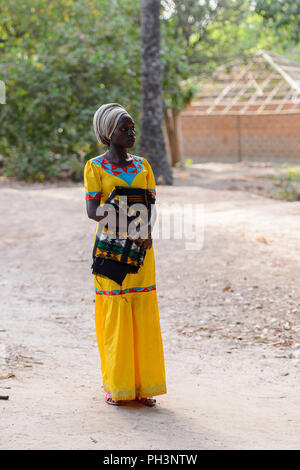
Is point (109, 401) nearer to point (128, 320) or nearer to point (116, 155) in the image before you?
point (128, 320)

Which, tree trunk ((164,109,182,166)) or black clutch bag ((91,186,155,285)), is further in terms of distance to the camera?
tree trunk ((164,109,182,166))

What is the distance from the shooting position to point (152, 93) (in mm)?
13344

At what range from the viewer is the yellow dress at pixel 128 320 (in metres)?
3.83

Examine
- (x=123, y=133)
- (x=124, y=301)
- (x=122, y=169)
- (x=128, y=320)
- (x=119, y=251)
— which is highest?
(x=123, y=133)

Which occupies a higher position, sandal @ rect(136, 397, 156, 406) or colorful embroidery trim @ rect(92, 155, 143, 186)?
colorful embroidery trim @ rect(92, 155, 143, 186)

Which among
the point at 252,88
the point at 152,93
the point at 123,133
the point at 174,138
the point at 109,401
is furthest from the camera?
the point at 252,88

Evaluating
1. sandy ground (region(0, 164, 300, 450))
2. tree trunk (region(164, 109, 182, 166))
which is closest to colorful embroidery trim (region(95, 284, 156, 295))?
sandy ground (region(0, 164, 300, 450))

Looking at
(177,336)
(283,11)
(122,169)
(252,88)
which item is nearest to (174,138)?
(252,88)

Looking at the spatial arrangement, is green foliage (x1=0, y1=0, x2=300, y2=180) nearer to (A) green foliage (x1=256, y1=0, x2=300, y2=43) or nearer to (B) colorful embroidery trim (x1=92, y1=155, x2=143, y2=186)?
(A) green foliage (x1=256, y1=0, x2=300, y2=43)

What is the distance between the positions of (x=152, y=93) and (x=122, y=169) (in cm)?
980

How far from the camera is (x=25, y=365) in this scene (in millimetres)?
4785

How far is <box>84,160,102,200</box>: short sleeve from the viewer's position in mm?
3812

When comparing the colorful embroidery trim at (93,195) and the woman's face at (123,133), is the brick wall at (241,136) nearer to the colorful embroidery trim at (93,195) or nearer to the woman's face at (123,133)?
the woman's face at (123,133)

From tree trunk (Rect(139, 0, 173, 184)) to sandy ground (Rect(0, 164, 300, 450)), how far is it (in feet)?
7.76
